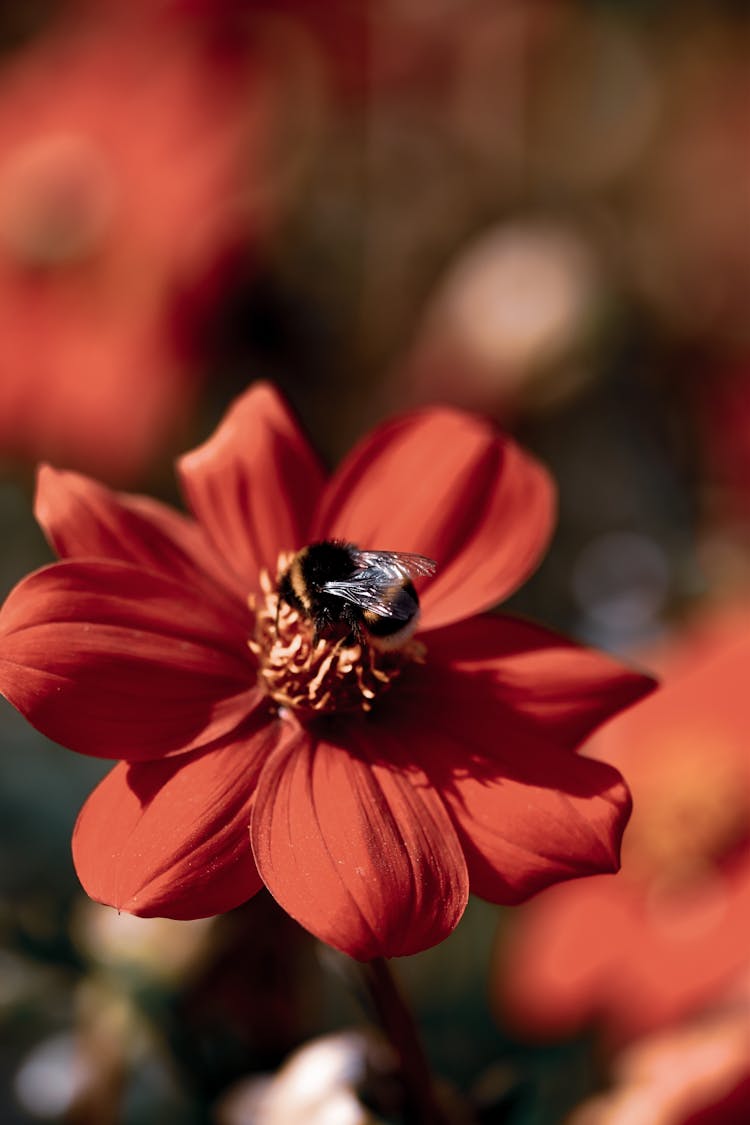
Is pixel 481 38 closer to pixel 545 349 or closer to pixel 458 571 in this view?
pixel 545 349

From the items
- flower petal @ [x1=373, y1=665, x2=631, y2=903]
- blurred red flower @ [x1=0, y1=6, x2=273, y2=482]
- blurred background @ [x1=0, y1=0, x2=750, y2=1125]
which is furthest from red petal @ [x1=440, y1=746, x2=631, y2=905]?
blurred red flower @ [x1=0, y1=6, x2=273, y2=482]

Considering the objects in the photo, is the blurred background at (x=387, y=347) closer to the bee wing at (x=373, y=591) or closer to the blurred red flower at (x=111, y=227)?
the blurred red flower at (x=111, y=227)

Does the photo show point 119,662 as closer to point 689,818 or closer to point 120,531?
point 120,531

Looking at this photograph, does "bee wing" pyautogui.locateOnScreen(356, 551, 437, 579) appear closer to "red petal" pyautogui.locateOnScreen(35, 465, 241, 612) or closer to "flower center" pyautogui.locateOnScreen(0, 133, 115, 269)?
"red petal" pyautogui.locateOnScreen(35, 465, 241, 612)

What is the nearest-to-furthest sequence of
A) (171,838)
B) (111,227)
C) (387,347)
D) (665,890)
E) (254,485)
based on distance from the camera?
(171,838) → (254,485) → (665,890) → (111,227) → (387,347)

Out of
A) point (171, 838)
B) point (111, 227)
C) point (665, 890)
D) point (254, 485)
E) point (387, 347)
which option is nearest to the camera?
point (171, 838)

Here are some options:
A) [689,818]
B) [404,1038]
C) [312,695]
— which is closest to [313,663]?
[312,695]
